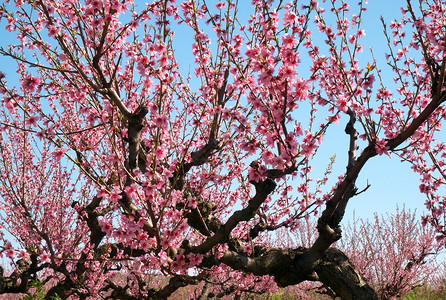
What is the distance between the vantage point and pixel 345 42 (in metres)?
5.21

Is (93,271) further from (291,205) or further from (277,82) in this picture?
(277,82)

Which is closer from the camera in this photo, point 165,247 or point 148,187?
point 148,187

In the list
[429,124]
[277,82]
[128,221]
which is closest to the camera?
[277,82]

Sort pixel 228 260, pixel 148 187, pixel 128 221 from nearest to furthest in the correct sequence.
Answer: pixel 148 187 < pixel 128 221 < pixel 228 260

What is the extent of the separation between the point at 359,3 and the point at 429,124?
212 cm

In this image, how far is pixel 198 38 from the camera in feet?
16.7

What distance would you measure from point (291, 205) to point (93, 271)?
486 cm

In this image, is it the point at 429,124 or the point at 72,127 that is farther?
the point at 72,127

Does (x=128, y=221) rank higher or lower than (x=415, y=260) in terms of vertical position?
lower

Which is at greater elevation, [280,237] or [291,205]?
[280,237]

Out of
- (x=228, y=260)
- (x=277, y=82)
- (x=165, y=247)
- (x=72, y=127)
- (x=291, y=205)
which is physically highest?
(x=72, y=127)

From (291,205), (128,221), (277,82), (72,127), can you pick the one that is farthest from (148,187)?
(72,127)

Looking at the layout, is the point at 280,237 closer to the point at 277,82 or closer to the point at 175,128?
the point at 175,128

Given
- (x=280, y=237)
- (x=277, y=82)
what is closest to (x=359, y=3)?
(x=277, y=82)
